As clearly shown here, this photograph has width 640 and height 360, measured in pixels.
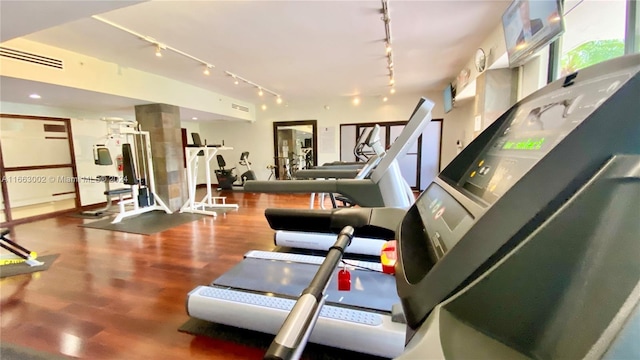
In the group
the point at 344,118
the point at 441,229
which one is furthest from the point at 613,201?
the point at 344,118

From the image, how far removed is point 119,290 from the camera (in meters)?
2.44

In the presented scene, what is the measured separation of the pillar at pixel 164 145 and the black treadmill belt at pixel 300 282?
152 inches

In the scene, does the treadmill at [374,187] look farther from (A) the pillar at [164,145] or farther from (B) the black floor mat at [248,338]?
(A) the pillar at [164,145]

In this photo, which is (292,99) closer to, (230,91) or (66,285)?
(230,91)

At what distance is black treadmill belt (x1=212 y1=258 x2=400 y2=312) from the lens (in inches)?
70.5

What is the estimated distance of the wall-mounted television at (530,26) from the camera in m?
2.11

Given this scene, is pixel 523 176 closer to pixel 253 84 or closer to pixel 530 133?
pixel 530 133

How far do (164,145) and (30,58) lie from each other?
2.19 m

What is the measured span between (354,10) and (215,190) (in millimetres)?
6838

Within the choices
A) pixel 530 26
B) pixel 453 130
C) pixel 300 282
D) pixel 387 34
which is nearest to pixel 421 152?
pixel 453 130

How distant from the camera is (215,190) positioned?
838cm

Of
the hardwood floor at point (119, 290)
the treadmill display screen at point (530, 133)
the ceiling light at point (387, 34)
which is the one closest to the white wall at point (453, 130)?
the ceiling light at point (387, 34)

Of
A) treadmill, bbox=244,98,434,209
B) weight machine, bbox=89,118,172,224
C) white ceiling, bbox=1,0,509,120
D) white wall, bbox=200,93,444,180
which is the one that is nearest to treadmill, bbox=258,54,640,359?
treadmill, bbox=244,98,434,209

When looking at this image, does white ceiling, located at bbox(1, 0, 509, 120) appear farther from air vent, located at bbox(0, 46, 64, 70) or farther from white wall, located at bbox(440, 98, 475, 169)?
white wall, located at bbox(440, 98, 475, 169)
